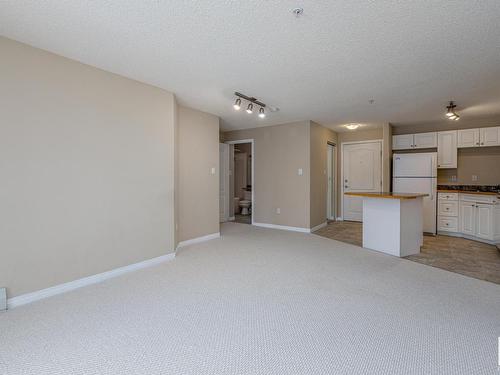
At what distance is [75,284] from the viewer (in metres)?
2.82

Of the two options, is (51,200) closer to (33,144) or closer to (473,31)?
(33,144)

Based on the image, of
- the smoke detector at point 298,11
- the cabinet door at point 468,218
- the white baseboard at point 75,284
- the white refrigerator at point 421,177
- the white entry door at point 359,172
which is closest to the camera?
the smoke detector at point 298,11

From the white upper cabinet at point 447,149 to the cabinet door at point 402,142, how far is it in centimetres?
54

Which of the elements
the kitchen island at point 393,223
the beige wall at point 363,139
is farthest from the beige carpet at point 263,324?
the beige wall at point 363,139

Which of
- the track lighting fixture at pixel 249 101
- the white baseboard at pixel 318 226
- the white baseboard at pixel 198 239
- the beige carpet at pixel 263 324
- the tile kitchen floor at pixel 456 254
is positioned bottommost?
the beige carpet at pixel 263 324

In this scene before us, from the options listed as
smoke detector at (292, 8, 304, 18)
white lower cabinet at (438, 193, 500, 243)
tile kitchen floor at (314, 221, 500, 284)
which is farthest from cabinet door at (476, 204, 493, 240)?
smoke detector at (292, 8, 304, 18)

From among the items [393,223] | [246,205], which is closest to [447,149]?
[393,223]

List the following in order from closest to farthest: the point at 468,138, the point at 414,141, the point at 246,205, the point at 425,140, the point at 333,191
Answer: the point at 468,138, the point at 425,140, the point at 414,141, the point at 333,191, the point at 246,205

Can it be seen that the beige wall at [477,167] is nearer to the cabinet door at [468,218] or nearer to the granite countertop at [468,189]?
the granite countertop at [468,189]

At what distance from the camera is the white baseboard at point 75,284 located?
2.45 metres

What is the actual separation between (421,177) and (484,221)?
1.30 metres

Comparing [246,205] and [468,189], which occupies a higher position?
[468,189]

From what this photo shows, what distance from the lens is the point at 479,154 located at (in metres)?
5.46

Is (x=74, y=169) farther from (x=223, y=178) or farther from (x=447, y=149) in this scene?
(x=447, y=149)
